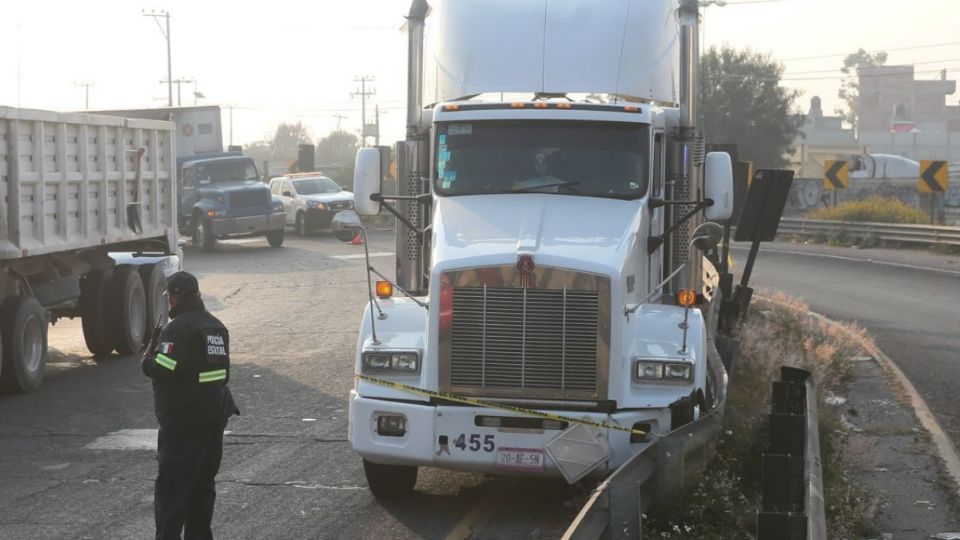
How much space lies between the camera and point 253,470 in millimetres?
10461

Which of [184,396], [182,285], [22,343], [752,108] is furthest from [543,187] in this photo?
[752,108]

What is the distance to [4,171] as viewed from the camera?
13625 millimetres

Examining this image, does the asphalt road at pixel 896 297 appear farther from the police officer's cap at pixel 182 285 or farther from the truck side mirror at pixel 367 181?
the police officer's cap at pixel 182 285

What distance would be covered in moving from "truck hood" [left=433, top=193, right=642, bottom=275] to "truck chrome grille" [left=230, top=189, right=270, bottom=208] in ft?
90.8

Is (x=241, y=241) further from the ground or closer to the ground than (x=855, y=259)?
closer to the ground

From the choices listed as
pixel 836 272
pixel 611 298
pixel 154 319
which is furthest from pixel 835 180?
pixel 611 298

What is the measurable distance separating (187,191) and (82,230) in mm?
22403

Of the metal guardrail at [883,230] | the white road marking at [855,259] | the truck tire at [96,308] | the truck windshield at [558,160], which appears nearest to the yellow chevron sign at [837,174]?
the metal guardrail at [883,230]

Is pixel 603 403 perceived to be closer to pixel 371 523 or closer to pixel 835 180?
pixel 371 523

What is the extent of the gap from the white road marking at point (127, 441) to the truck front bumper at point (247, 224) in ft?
82.1

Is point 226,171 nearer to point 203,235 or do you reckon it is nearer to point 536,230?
point 203,235

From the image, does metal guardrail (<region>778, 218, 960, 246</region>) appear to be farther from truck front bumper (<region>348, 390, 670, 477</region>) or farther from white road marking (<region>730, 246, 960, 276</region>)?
truck front bumper (<region>348, 390, 670, 477</region>)

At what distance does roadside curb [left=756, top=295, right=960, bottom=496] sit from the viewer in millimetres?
10797

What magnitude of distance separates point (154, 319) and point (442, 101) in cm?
831
